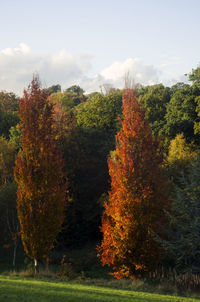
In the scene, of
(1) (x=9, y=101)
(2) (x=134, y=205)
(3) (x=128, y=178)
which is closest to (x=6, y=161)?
(3) (x=128, y=178)

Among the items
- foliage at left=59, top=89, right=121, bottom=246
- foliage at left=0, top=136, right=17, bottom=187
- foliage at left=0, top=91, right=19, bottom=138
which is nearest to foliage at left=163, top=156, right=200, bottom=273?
foliage at left=59, top=89, right=121, bottom=246

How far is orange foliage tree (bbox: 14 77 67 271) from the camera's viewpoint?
1972cm

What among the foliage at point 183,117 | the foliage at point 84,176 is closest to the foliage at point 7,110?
the foliage at point 84,176

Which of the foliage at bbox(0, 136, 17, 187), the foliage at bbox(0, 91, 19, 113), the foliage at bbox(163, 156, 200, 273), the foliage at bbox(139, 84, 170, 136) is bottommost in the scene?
the foliage at bbox(163, 156, 200, 273)

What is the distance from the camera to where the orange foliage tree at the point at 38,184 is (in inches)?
776

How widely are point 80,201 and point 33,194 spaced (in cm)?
1677

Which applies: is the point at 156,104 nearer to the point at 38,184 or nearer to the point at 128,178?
the point at 128,178

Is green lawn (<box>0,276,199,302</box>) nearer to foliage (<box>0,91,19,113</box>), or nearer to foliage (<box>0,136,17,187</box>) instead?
foliage (<box>0,136,17,187</box>)

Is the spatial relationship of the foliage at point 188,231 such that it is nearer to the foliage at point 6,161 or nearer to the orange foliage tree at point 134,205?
the orange foliage tree at point 134,205

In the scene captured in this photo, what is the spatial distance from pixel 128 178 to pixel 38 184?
523 cm

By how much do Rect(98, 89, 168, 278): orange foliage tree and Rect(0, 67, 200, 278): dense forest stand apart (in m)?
0.05

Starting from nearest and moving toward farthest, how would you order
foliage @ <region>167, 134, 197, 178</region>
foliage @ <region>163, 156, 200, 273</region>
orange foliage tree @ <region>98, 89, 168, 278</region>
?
orange foliage tree @ <region>98, 89, 168, 278</region>, foliage @ <region>163, 156, 200, 273</region>, foliage @ <region>167, 134, 197, 178</region>

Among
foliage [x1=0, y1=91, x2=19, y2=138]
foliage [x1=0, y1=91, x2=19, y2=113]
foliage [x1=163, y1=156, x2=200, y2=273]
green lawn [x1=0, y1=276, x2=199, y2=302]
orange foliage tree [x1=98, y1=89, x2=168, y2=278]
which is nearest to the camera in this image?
green lawn [x1=0, y1=276, x2=199, y2=302]

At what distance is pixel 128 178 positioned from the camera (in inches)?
740
